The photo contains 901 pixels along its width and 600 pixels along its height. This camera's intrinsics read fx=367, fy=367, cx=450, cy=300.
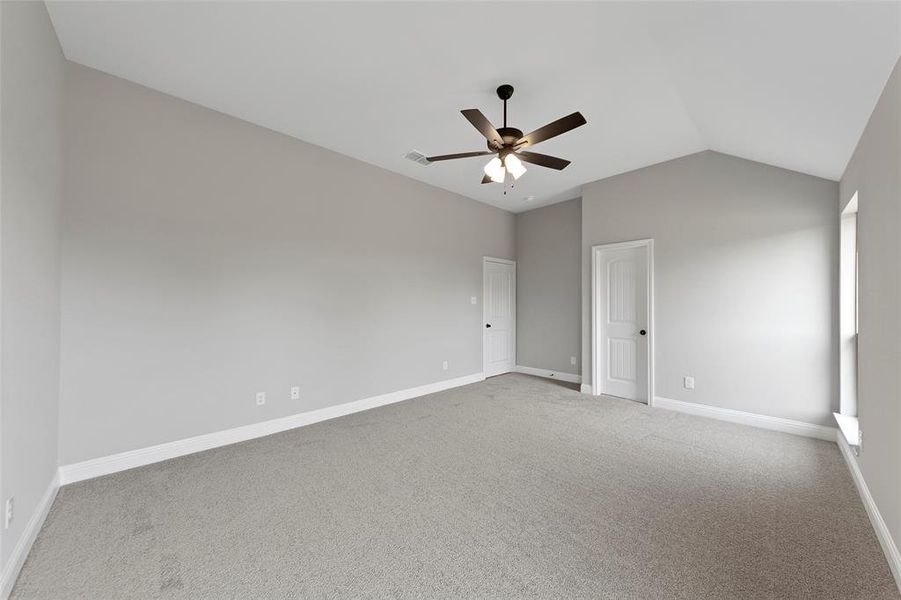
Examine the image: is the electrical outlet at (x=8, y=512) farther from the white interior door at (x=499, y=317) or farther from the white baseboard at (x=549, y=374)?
the white baseboard at (x=549, y=374)

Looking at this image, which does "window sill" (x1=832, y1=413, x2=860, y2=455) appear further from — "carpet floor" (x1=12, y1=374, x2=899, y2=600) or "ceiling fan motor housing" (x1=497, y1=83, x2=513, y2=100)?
"ceiling fan motor housing" (x1=497, y1=83, x2=513, y2=100)

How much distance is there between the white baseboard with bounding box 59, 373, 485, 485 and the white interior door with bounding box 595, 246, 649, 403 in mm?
2757

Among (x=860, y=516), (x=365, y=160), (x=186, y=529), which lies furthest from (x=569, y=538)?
(x=365, y=160)

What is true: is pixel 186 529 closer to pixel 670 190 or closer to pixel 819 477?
pixel 819 477

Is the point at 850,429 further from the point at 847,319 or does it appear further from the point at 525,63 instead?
the point at 525,63

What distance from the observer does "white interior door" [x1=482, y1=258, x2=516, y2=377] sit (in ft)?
19.8

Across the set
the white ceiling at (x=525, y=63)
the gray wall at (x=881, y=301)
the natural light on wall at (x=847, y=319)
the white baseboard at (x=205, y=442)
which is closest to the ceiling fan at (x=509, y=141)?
the white ceiling at (x=525, y=63)

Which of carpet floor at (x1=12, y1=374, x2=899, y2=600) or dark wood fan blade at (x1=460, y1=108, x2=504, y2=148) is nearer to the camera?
carpet floor at (x1=12, y1=374, x2=899, y2=600)

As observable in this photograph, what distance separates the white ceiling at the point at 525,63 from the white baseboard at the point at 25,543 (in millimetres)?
2891

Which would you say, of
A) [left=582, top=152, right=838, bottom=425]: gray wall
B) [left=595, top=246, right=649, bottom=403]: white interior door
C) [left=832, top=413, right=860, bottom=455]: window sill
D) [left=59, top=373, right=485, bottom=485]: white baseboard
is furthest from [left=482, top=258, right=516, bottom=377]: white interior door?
[left=832, top=413, right=860, bottom=455]: window sill

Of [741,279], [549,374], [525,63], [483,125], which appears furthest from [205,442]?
[741,279]

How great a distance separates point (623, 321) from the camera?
4.85m

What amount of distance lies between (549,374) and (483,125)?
452 centimetres

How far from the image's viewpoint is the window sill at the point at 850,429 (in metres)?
2.63
